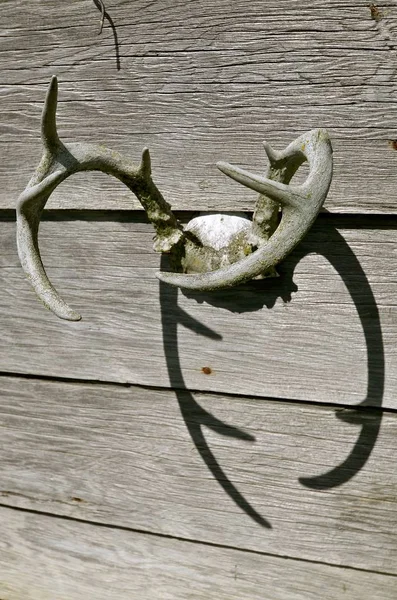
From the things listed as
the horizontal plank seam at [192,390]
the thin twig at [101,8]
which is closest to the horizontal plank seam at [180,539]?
the horizontal plank seam at [192,390]

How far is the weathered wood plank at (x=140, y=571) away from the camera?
1.02 meters

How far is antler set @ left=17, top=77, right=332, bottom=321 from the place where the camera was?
676 millimetres

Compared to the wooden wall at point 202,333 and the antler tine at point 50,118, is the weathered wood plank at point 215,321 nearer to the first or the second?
the wooden wall at point 202,333

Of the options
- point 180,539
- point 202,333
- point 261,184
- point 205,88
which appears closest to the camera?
point 261,184

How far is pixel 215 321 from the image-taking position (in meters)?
0.97

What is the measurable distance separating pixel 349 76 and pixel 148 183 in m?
0.31

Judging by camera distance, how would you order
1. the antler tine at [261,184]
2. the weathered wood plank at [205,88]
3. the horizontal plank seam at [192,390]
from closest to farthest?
the antler tine at [261,184]
the weathered wood plank at [205,88]
the horizontal plank seam at [192,390]

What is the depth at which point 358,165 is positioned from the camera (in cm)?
84

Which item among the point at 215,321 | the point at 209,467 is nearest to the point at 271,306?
the point at 215,321

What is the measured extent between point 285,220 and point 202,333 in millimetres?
344

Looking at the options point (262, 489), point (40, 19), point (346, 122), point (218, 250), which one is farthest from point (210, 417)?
point (40, 19)

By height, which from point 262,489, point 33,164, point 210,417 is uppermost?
point 33,164

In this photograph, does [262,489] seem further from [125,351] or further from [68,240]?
[68,240]

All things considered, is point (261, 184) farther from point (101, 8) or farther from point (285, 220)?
point (101, 8)
